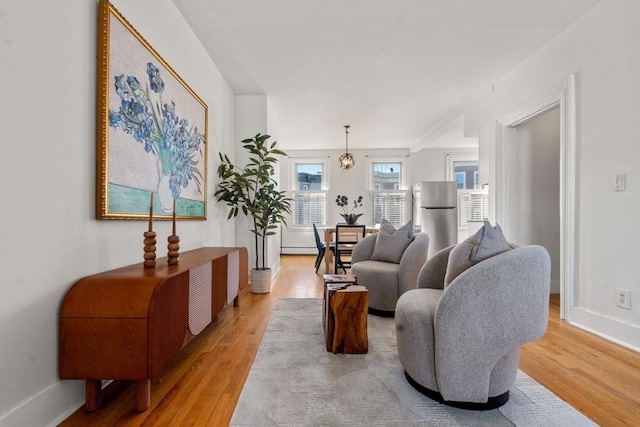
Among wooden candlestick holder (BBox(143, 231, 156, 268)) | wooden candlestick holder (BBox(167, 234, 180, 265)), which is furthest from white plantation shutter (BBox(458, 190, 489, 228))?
wooden candlestick holder (BBox(143, 231, 156, 268))

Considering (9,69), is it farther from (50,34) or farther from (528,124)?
(528,124)

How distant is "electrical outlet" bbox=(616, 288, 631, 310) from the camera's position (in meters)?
2.31

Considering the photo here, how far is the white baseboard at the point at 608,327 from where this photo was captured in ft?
7.39

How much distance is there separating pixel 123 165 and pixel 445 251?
2185 millimetres

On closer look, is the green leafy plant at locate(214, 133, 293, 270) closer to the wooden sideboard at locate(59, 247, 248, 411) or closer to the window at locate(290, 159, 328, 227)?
the wooden sideboard at locate(59, 247, 248, 411)

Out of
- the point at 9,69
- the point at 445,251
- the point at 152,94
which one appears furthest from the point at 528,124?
the point at 9,69

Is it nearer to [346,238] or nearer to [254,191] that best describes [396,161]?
[346,238]

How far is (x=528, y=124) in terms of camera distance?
386 cm

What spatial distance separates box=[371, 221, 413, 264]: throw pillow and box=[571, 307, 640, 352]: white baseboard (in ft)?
5.17

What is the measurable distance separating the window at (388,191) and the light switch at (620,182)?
5335 millimetres

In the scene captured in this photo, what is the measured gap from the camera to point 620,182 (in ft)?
7.82

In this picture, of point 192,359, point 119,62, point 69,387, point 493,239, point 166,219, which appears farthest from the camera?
point 166,219

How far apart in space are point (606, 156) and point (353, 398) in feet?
8.97

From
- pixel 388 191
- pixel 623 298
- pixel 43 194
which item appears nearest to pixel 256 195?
pixel 43 194
